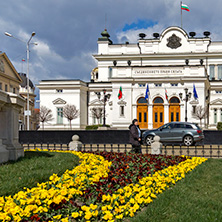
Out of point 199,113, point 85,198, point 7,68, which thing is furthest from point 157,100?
point 7,68

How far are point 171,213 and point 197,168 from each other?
17.5 feet

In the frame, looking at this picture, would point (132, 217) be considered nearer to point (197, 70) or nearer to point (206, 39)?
point (197, 70)

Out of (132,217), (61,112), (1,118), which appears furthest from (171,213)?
(61,112)

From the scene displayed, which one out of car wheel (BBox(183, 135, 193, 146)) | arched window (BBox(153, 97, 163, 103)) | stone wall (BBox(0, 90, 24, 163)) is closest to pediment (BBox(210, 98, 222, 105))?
arched window (BBox(153, 97, 163, 103))

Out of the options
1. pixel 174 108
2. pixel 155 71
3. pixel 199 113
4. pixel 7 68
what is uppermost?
pixel 7 68

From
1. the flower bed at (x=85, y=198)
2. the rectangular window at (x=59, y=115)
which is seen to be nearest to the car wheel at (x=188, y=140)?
the flower bed at (x=85, y=198)

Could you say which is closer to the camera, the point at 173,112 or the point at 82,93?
the point at 173,112

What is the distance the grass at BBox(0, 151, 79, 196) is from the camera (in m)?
6.79

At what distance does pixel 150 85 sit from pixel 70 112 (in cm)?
1350

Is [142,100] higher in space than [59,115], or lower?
higher

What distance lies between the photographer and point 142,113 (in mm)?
44688

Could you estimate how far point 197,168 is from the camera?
35.7 feet

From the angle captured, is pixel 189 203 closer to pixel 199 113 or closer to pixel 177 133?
pixel 177 133

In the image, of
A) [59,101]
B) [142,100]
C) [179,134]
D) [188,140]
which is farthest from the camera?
[59,101]
